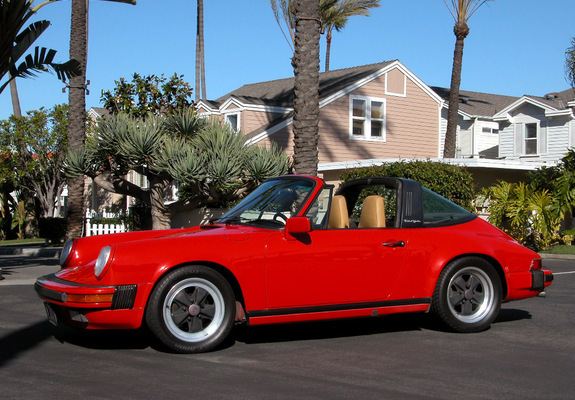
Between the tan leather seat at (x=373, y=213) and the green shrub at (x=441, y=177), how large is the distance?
1007 centimetres

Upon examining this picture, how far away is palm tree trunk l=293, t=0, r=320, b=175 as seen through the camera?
15.2 metres

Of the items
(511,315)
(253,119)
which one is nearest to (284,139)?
Result: (253,119)

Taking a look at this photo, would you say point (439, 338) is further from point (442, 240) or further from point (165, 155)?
point (165, 155)

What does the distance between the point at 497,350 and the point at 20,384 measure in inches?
153

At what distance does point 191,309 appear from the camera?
221 inches

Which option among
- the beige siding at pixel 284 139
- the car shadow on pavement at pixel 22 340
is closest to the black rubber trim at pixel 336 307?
the car shadow on pavement at pixel 22 340

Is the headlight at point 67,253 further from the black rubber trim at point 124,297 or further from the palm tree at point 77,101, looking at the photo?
the palm tree at point 77,101

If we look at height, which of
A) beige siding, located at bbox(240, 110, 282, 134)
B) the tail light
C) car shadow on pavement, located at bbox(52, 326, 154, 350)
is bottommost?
car shadow on pavement, located at bbox(52, 326, 154, 350)

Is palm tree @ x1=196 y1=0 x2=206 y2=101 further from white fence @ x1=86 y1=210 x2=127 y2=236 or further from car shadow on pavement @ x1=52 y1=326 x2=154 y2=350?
car shadow on pavement @ x1=52 y1=326 x2=154 y2=350

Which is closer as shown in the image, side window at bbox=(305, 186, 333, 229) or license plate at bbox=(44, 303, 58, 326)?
license plate at bbox=(44, 303, 58, 326)

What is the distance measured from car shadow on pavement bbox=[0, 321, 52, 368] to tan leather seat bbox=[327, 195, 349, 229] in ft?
9.51

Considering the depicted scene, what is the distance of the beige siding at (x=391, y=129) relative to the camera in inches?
1044

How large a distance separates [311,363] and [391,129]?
76.3ft

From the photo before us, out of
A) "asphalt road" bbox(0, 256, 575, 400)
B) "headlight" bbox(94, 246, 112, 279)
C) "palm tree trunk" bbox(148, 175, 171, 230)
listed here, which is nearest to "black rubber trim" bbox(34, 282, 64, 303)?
"headlight" bbox(94, 246, 112, 279)
